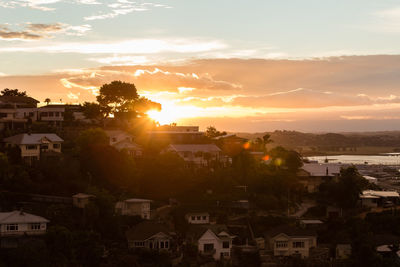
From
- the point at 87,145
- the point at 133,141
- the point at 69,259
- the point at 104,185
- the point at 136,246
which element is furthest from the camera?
the point at 133,141

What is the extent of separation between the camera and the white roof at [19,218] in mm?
33531

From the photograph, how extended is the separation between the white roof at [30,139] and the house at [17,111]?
22.1ft

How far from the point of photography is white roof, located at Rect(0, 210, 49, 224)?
33531mm

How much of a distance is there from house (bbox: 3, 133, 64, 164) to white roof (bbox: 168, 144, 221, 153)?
10607 mm

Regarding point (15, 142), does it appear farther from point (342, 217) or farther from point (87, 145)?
point (342, 217)

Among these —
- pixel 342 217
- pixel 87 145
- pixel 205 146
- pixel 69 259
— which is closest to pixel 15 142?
pixel 87 145

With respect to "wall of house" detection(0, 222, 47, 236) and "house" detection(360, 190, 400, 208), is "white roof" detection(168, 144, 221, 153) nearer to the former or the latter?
"house" detection(360, 190, 400, 208)

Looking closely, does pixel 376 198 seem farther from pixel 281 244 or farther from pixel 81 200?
pixel 81 200

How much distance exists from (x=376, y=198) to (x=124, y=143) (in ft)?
73.8

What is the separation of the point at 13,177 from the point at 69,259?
881cm

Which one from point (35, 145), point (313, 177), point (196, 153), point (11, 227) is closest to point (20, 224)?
point (11, 227)

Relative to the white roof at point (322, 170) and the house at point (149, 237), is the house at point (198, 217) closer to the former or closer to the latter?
the house at point (149, 237)

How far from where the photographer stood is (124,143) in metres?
49.6

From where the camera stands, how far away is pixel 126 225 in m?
38.7
